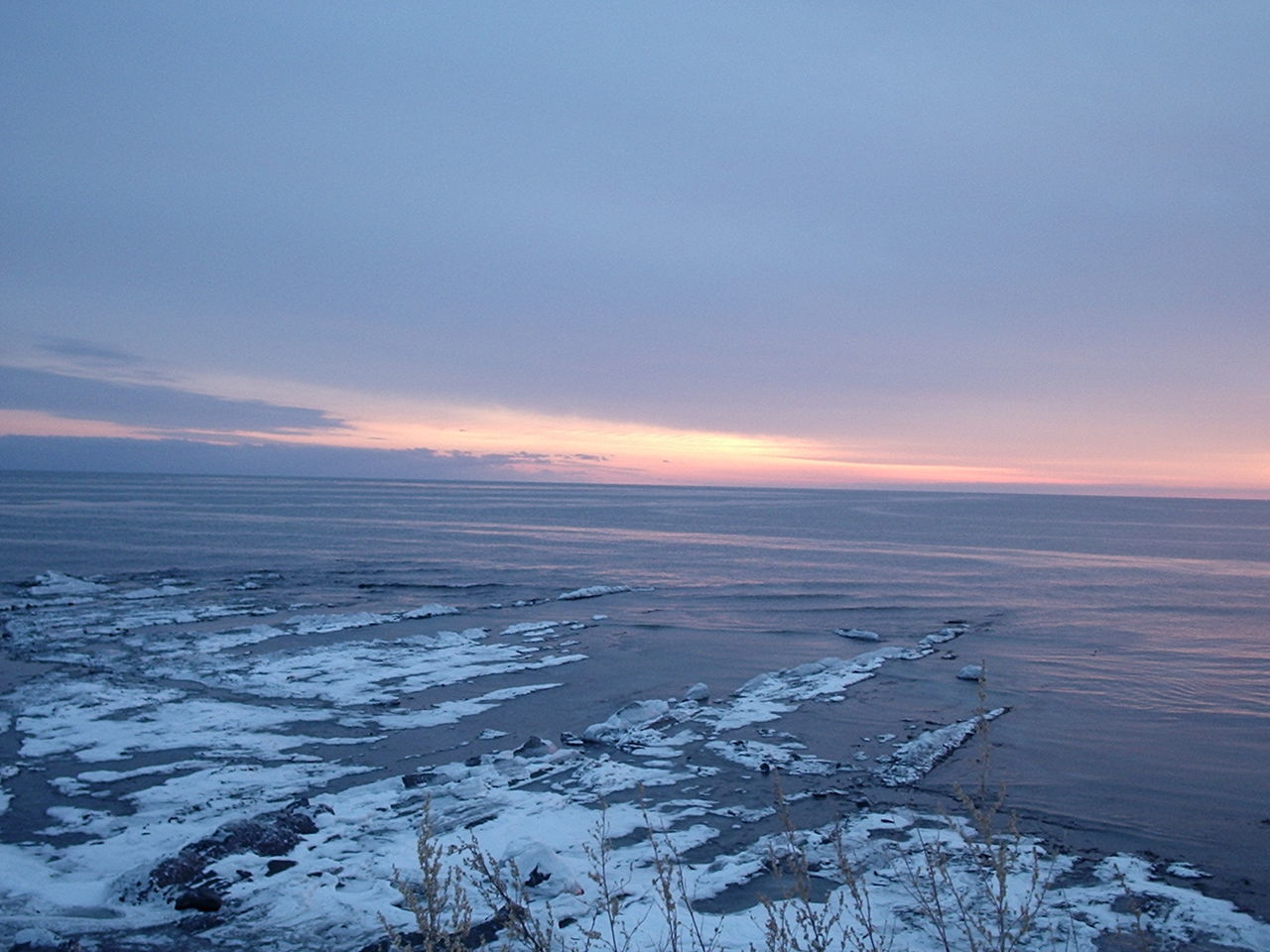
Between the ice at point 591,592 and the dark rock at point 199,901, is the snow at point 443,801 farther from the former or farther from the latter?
the ice at point 591,592

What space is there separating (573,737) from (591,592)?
59.4 ft

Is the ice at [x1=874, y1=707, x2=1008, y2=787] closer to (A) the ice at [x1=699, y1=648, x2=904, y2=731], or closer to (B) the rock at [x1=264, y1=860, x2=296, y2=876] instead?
(A) the ice at [x1=699, y1=648, x2=904, y2=731]

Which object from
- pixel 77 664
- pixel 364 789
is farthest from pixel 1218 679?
pixel 77 664

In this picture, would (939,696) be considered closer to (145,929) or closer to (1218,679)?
(1218,679)

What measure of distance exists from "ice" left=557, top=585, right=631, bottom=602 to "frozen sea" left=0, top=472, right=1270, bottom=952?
0.34 metres

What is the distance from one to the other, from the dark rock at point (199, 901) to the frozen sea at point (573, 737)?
0.11 metres

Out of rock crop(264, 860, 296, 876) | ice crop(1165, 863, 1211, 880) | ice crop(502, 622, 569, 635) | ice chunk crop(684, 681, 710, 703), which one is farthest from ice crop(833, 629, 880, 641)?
rock crop(264, 860, 296, 876)

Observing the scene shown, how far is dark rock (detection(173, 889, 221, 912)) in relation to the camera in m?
6.92

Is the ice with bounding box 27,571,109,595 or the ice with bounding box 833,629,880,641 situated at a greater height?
the ice with bounding box 833,629,880,641

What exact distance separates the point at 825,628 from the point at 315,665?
13957 millimetres

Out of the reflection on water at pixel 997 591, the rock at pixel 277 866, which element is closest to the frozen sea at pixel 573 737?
the rock at pixel 277 866

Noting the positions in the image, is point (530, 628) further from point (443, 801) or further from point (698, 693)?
point (443, 801)

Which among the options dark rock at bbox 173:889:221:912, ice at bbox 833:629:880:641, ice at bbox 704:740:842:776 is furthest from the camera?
ice at bbox 833:629:880:641

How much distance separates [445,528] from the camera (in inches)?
2736
